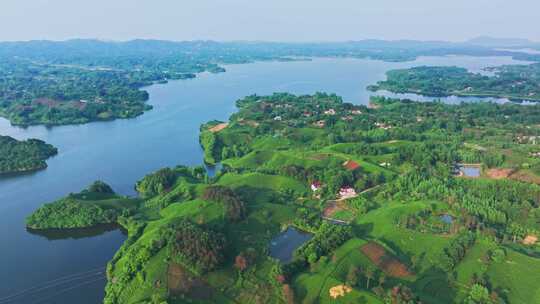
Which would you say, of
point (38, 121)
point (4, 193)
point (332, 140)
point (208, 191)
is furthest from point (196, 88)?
point (208, 191)

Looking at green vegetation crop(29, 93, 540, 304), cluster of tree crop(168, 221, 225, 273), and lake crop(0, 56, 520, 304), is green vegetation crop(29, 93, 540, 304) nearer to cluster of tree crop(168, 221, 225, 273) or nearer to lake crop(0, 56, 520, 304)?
cluster of tree crop(168, 221, 225, 273)

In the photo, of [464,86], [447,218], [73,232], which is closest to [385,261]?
[447,218]

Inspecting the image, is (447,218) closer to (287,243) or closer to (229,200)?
(287,243)

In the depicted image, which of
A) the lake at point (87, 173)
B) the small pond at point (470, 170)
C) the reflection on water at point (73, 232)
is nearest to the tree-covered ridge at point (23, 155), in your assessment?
the lake at point (87, 173)

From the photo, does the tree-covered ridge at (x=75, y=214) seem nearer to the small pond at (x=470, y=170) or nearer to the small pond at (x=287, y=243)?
the small pond at (x=287, y=243)

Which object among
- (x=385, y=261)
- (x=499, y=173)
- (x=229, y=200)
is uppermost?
(x=229, y=200)
